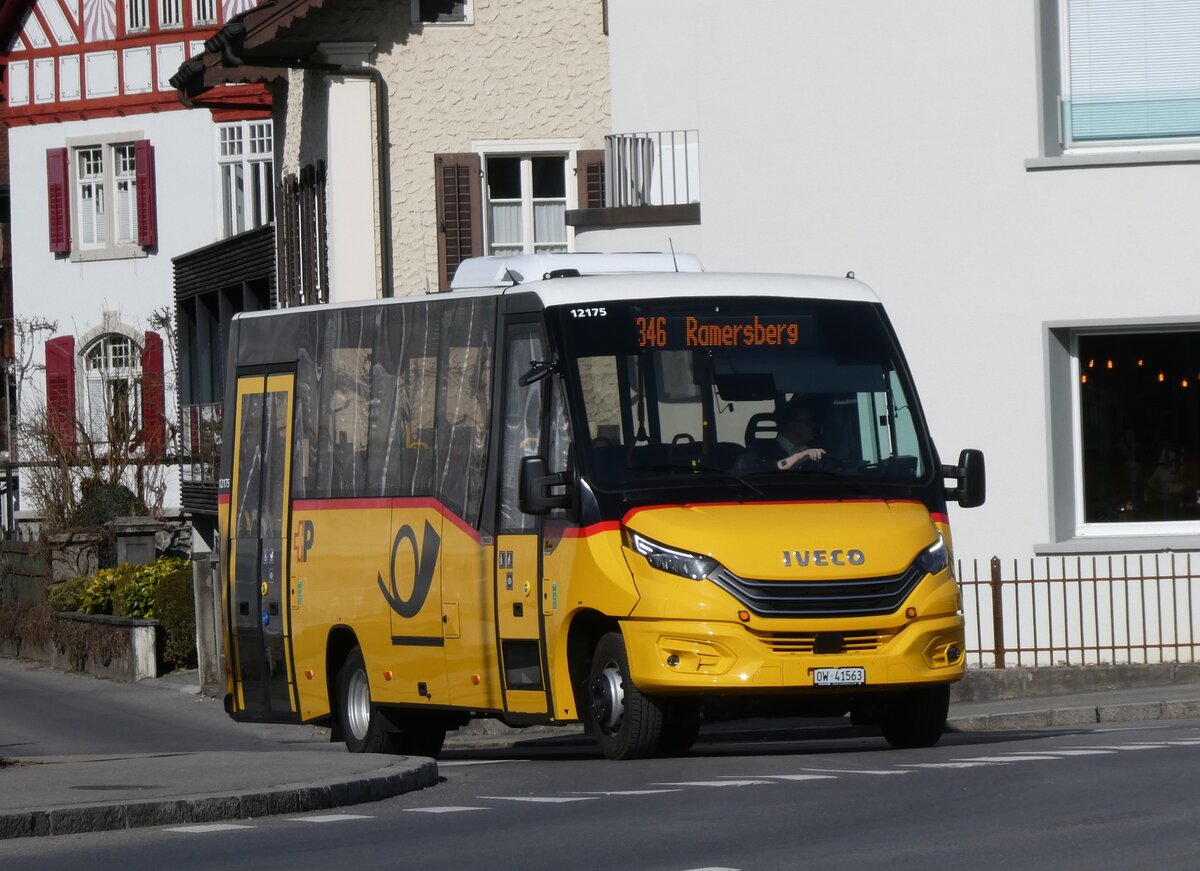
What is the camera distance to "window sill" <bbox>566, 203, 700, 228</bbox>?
24.1 m

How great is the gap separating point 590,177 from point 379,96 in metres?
2.75

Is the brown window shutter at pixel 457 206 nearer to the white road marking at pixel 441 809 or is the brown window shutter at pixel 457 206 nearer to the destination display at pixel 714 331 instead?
the destination display at pixel 714 331

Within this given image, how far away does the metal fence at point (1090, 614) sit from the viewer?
21.5 m

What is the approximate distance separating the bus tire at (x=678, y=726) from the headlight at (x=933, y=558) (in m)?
1.49

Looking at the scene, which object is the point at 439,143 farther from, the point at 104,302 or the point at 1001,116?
the point at 104,302

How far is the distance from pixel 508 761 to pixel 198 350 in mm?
26422

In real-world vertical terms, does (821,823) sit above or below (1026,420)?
below

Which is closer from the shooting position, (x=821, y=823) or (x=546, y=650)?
(x=821, y=823)

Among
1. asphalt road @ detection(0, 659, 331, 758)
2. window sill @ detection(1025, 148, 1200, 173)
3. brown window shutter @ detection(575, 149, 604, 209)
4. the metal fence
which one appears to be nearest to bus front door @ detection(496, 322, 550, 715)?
asphalt road @ detection(0, 659, 331, 758)

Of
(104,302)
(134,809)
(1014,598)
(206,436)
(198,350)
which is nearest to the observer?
(134,809)

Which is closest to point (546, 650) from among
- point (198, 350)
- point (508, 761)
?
point (508, 761)

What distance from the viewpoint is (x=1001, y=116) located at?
74.4ft

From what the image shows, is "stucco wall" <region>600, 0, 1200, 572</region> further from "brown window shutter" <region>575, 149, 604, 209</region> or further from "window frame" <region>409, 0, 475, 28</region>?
"window frame" <region>409, 0, 475, 28</region>

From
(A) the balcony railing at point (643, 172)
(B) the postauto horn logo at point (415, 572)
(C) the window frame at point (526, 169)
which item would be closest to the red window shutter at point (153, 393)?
(C) the window frame at point (526, 169)
